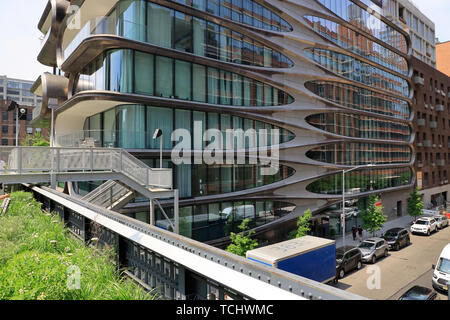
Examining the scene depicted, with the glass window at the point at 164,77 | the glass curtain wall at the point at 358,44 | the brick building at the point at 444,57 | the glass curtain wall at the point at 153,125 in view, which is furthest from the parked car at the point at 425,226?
the brick building at the point at 444,57

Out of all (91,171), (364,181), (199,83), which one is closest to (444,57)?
(364,181)

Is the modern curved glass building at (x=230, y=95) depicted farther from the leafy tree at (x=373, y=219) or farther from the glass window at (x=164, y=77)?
the leafy tree at (x=373, y=219)

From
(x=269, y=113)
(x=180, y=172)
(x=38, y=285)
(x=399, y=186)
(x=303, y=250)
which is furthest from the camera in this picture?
(x=399, y=186)

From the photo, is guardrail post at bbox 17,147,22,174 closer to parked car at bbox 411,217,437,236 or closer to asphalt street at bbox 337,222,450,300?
asphalt street at bbox 337,222,450,300

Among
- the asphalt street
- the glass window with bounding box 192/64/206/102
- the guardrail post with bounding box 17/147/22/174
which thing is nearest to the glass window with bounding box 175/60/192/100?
the glass window with bounding box 192/64/206/102

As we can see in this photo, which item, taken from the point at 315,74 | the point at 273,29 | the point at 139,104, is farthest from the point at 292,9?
the point at 139,104

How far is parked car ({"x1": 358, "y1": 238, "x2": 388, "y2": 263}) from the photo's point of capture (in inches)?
952

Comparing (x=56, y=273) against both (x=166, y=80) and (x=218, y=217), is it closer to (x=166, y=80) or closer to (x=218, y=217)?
(x=166, y=80)

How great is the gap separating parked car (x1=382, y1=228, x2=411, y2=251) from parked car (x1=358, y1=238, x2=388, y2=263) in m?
2.32

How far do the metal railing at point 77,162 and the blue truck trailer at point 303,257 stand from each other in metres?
5.78

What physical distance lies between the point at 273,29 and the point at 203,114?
42.1 feet

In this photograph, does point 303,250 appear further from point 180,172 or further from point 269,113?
point 269,113
